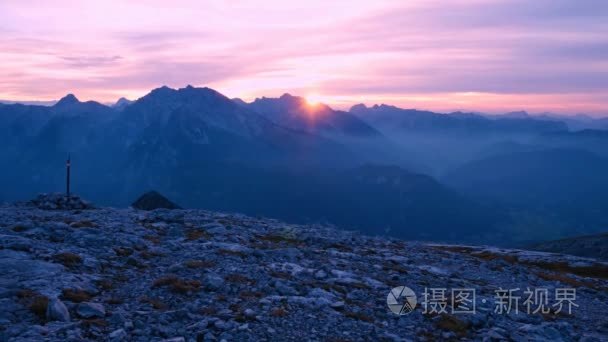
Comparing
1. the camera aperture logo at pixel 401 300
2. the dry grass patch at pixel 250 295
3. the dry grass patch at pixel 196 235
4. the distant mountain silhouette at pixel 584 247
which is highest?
the dry grass patch at pixel 250 295

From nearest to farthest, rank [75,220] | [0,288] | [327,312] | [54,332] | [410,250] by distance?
[54,332], [0,288], [327,312], [75,220], [410,250]

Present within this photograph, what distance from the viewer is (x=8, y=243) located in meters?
25.2

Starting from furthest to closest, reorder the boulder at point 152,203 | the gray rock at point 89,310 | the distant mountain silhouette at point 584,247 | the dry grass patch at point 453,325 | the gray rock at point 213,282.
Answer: the distant mountain silhouette at point 584,247 < the boulder at point 152,203 < the gray rock at point 213,282 < the dry grass patch at point 453,325 < the gray rock at point 89,310

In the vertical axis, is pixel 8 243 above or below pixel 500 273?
above

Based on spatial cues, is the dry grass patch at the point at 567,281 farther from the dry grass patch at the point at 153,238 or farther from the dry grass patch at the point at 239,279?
the dry grass patch at the point at 153,238

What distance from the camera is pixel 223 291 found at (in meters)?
21.9

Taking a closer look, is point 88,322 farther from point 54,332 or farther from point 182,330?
point 182,330

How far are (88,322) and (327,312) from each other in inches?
361

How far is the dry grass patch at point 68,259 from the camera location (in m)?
23.7

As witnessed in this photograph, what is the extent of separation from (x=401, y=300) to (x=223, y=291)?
27.6 feet

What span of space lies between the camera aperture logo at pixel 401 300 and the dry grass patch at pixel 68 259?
15401 millimetres

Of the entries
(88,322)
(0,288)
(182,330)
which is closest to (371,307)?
(182,330)

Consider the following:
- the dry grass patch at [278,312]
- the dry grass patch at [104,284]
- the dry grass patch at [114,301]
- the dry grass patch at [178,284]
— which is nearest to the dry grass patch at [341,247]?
the dry grass patch at [178,284]

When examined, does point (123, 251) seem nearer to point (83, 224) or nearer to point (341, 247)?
point (83, 224)
